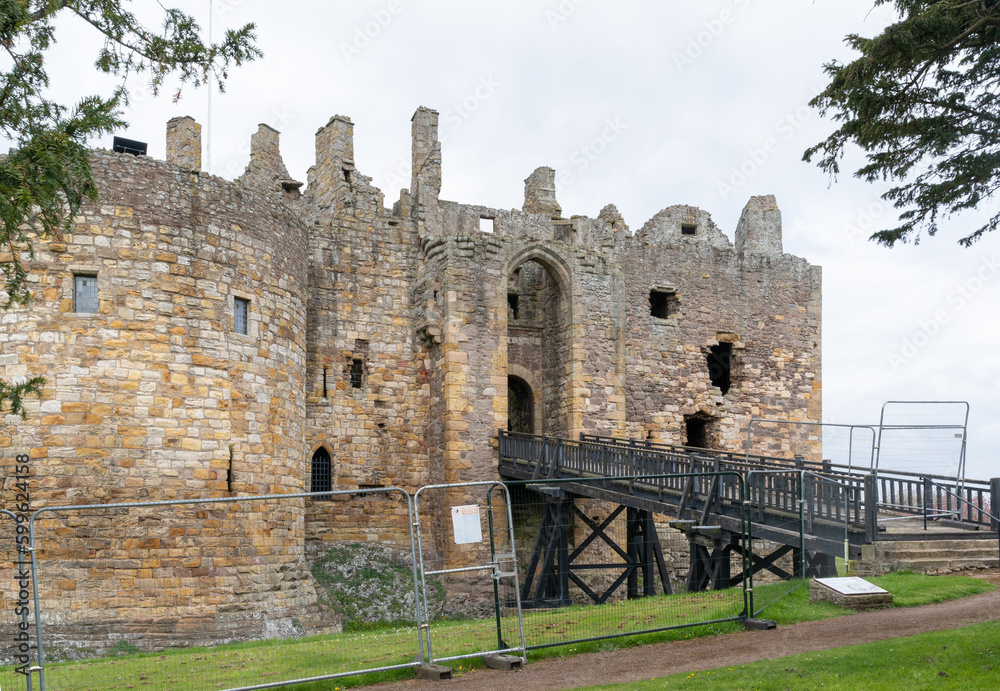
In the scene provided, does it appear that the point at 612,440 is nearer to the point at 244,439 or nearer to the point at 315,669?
the point at 244,439

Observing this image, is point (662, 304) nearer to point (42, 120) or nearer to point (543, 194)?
point (543, 194)

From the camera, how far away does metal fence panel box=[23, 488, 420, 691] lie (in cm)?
1107

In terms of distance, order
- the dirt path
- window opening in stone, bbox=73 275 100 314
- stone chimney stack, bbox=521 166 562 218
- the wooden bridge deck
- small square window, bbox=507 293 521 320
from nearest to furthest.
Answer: the dirt path < the wooden bridge deck < window opening in stone, bbox=73 275 100 314 < small square window, bbox=507 293 521 320 < stone chimney stack, bbox=521 166 562 218

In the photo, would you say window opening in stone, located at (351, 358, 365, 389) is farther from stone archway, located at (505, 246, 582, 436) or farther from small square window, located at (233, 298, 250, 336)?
small square window, located at (233, 298, 250, 336)

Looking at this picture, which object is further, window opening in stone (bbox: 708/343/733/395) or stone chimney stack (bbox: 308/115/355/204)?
window opening in stone (bbox: 708/343/733/395)

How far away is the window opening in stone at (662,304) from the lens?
2652 cm

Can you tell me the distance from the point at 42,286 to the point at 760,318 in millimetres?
19175

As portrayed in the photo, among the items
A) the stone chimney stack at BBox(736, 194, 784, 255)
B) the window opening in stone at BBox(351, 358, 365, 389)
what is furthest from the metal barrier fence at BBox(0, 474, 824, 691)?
the stone chimney stack at BBox(736, 194, 784, 255)

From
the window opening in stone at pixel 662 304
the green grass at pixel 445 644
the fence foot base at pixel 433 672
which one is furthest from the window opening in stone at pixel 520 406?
the fence foot base at pixel 433 672

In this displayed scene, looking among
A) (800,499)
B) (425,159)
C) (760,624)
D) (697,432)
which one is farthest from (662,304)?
(760,624)

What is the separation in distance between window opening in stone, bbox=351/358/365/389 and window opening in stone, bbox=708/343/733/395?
10551mm

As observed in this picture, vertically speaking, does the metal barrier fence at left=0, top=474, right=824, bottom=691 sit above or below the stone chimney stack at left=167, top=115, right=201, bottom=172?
below

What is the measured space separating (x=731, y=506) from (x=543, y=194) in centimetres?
1346

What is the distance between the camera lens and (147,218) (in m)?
16.1
